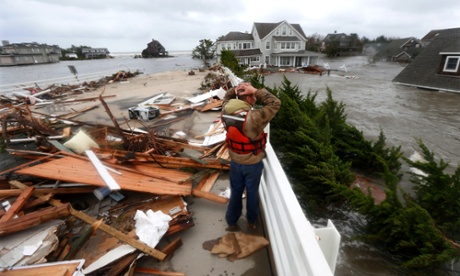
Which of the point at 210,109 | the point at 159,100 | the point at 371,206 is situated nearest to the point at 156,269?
the point at 371,206

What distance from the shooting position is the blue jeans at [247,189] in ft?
8.19

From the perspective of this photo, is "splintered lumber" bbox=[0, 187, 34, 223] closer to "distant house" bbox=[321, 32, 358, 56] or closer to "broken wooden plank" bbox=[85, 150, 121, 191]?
"broken wooden plank" bbox=[85, 150, 121, 191]

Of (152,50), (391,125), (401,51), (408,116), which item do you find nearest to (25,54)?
(152,50)

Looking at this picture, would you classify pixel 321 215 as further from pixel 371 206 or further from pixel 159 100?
pixel 159 100

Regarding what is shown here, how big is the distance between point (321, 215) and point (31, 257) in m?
4.53

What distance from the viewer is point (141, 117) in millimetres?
6977

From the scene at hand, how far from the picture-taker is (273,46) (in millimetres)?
39656

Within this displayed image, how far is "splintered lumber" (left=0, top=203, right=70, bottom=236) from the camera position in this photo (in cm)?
222

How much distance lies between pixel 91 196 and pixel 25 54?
75.6m

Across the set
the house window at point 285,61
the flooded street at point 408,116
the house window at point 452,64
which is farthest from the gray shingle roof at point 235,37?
the house window at point 452,64

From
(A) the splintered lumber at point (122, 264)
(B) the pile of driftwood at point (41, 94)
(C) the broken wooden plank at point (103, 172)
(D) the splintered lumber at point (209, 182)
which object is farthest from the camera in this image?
(B) the pile of driftwood at point (41, 94)

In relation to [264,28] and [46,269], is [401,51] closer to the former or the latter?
[264,28]

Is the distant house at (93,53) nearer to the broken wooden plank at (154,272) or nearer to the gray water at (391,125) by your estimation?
the gray water at (391,125)

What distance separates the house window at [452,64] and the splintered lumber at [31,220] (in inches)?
1024
